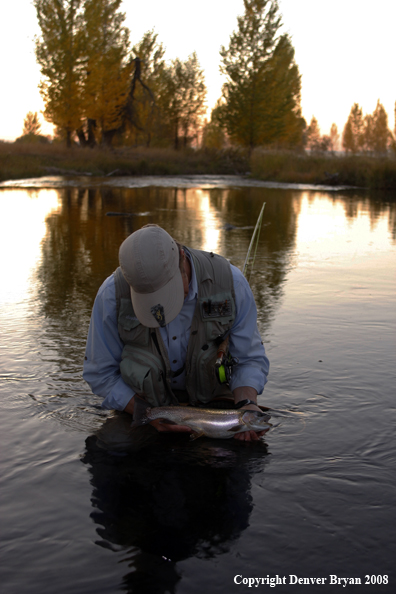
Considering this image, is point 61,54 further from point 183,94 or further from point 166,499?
point 166,499

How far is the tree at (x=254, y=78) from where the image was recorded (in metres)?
42.2

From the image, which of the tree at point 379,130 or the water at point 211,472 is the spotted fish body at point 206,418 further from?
the tree at point 379,130

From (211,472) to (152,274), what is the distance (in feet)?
4.02

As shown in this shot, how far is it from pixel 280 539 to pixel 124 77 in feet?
137

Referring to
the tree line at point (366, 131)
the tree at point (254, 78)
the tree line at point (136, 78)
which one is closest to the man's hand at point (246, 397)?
the tree line at point (136, 78)

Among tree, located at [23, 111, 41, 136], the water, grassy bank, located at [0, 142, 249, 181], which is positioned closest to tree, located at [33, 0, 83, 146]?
grassy bank, located at [0, 142, 249, 181]

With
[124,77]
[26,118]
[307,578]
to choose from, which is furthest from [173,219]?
[26,118]

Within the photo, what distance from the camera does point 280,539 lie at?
105 inches

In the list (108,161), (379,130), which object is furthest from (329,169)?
(379,130)

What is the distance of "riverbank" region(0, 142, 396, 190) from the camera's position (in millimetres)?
28438

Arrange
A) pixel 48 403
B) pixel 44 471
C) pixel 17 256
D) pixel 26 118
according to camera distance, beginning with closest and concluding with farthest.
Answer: pixel 44 471 < pixel 48 403 < pixel 17 256 < pixel 26 118

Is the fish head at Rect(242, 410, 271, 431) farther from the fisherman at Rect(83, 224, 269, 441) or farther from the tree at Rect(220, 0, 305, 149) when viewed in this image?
the tree at Rect(220, 0, 305, 149)

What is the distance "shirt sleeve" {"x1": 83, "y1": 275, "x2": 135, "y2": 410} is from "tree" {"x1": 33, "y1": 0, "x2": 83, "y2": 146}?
37186mm

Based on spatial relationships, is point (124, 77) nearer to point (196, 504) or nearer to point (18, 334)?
point (18, 334)
